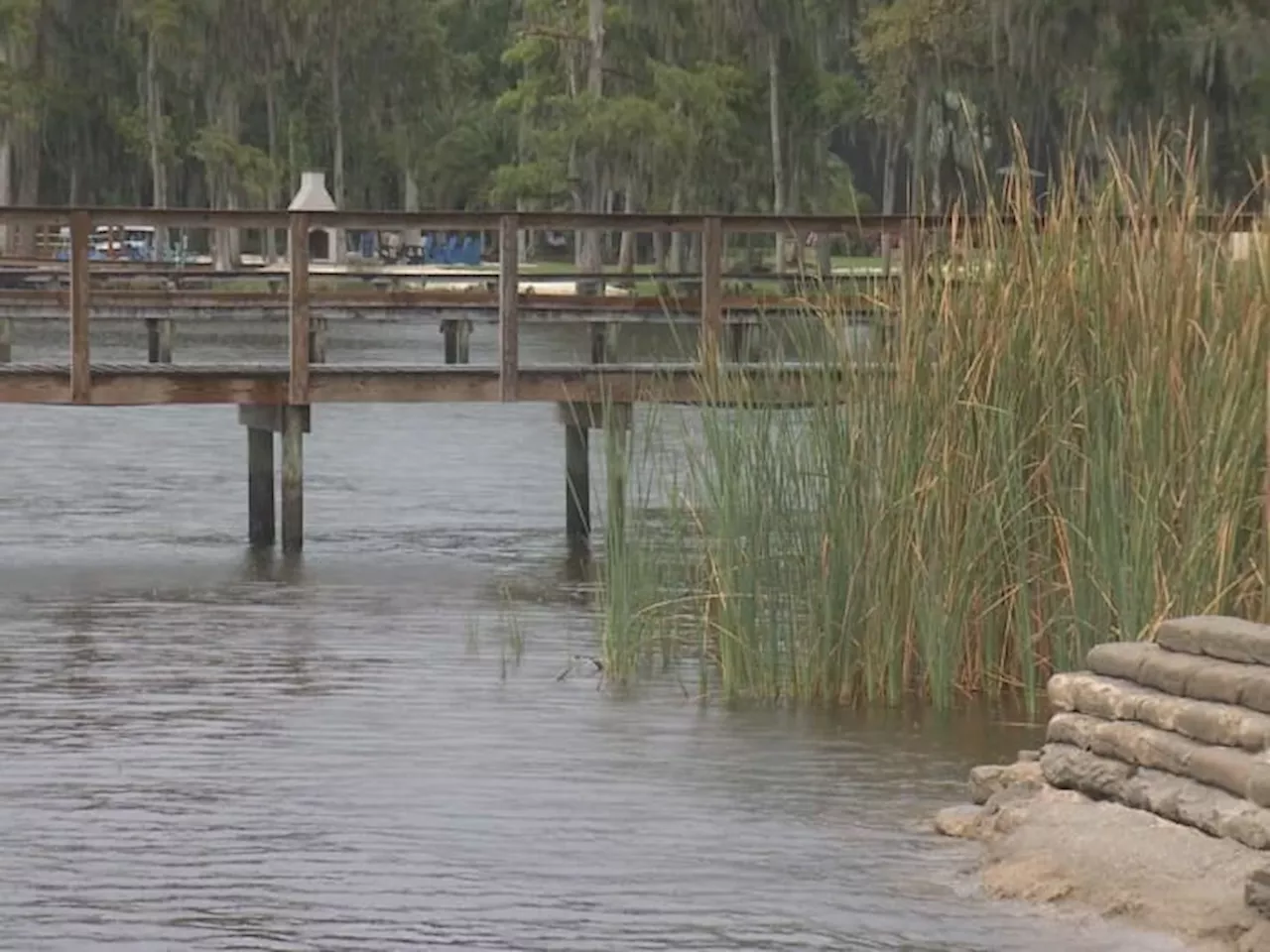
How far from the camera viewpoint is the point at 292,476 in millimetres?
17750

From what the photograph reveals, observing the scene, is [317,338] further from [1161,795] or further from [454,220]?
[1161,795]

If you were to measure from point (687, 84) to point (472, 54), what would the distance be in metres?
22.8

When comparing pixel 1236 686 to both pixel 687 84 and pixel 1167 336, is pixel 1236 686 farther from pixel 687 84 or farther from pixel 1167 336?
pixel 687 84

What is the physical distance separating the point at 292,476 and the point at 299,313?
41.7 inches

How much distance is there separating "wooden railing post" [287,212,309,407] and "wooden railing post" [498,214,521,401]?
104 centimetres

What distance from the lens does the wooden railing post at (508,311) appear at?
17297 mm

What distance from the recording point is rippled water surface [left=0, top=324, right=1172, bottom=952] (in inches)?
318

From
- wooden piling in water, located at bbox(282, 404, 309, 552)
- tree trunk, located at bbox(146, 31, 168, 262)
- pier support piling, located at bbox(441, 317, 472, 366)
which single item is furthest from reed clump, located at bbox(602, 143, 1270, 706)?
tree trunk, located at bbox(146, 31, 168, 262)

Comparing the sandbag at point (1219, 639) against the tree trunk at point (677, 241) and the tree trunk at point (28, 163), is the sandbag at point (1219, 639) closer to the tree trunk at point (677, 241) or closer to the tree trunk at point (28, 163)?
the tree trunk at point (677, 241)

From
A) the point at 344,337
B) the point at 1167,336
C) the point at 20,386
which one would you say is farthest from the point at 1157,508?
the point at 344,337

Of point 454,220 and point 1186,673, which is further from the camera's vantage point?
point 454,220

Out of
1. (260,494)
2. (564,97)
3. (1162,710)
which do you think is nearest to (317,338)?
(260,494)

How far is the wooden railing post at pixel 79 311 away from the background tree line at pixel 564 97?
20.0m

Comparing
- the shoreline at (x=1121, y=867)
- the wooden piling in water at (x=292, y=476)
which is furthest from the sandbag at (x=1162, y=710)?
the wooden piling in water at (x=292, y=476)
